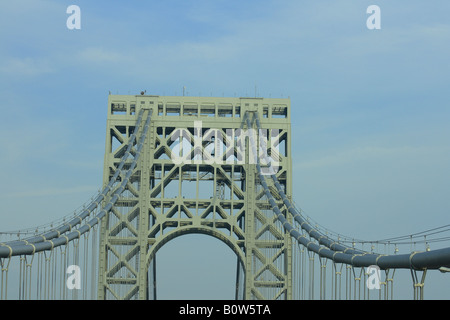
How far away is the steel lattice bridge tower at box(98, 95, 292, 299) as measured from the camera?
6881cm

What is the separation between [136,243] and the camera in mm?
69250

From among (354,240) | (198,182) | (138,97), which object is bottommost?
(354,240)

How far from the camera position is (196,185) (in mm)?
71188

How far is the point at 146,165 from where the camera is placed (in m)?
70.4

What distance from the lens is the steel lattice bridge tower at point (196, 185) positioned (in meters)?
68.8
